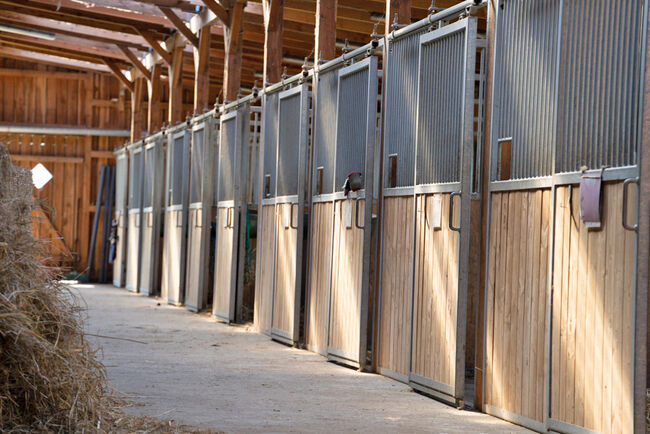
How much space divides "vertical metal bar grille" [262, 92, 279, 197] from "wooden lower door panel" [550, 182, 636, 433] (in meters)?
5.18

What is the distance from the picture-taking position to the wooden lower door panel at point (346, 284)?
714 cm

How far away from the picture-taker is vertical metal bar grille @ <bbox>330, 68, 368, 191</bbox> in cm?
720

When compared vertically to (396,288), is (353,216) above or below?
above

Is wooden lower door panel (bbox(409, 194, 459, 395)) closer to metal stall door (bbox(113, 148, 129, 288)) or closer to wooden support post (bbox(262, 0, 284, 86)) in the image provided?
wooden support post (bbox(262, 0, 284, 86))

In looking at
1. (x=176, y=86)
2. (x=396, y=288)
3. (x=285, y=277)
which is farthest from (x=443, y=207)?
(x=176, y=86)

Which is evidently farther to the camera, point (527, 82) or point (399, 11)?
point (399, 11)

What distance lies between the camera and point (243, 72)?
1881cm

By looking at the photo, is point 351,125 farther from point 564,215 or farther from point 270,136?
point 564,215

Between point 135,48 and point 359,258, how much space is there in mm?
11762

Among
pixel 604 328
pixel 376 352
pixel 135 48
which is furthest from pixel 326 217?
pixel 135 48

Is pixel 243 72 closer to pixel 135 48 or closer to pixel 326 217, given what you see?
pixel 135 48

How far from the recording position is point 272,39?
399 inches

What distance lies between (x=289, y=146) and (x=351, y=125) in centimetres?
174

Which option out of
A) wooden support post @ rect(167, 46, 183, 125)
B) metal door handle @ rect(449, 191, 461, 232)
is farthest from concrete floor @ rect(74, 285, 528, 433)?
wooden support post @ rect(167, 46, 183, 125)
